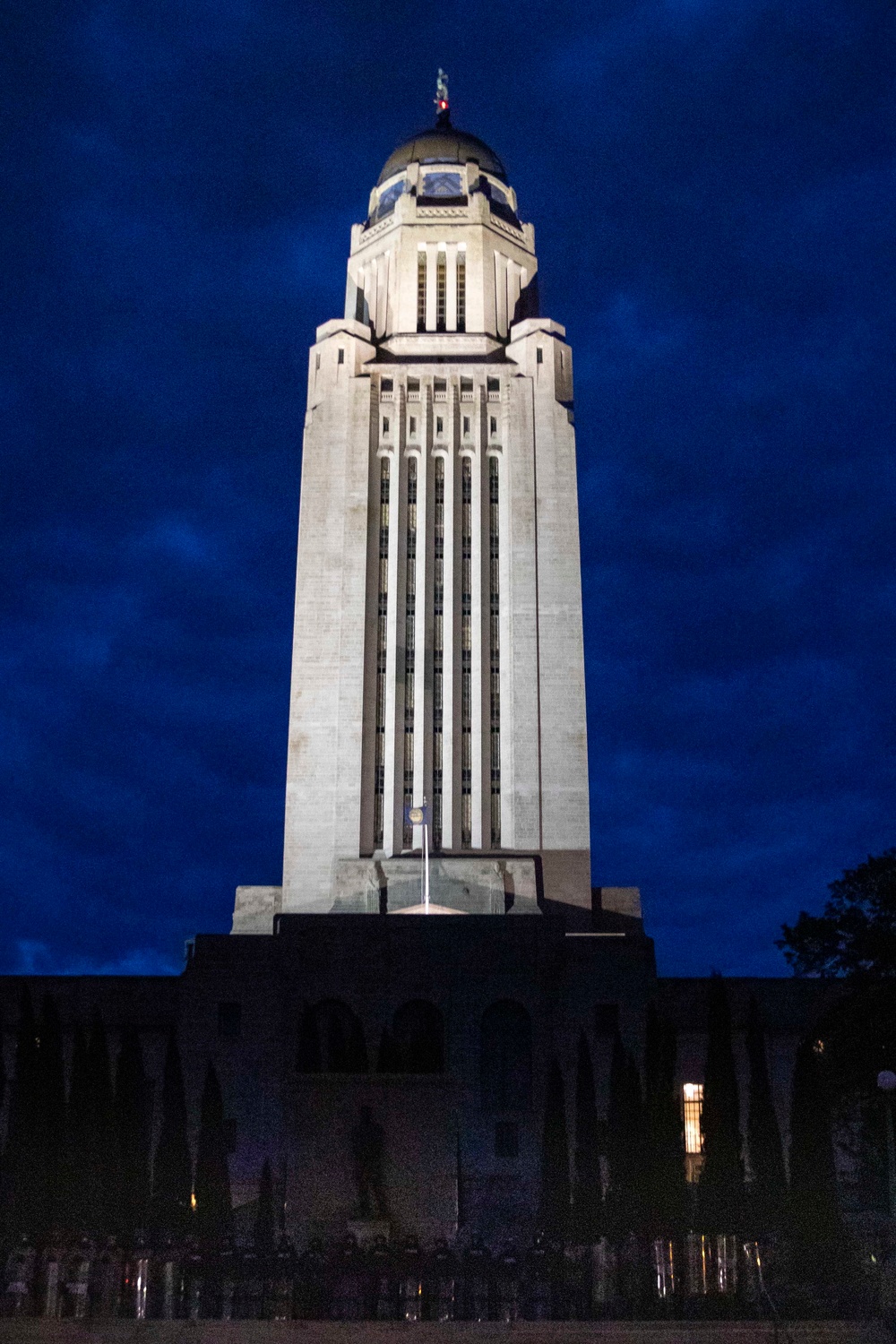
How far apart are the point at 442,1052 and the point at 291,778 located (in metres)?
17.9

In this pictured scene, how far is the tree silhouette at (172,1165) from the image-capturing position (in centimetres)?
3572

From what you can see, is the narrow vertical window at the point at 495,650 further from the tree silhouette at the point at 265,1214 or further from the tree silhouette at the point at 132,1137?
the tree silhouette at the point at 265,1214

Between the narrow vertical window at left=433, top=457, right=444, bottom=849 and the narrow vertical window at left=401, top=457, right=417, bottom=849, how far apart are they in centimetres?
93

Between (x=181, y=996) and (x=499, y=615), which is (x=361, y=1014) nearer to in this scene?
(x=181, y=996)

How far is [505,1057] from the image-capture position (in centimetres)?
4528

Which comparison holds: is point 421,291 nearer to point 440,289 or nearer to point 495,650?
point 440,289

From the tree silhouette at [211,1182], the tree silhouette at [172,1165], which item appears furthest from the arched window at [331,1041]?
the tree silhouette at [211,1182]

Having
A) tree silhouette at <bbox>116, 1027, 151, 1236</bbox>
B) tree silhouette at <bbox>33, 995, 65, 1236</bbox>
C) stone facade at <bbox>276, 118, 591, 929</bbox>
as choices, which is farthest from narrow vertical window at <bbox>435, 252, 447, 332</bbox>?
tree silhouette at <bbox>33, 995, 65, 1236</bbox>

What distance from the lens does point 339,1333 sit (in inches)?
886

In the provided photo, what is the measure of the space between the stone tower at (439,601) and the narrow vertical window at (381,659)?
10 cm

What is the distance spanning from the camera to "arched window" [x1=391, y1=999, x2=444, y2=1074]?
43.7m

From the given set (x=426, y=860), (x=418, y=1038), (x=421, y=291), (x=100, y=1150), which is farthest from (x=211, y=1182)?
(x=421, y=291)

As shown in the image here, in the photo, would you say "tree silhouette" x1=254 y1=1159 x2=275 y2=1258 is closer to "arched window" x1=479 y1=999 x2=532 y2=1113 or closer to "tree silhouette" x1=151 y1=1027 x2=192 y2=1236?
"tree silhouette" x1=151 y1=1027 x2=192 y2=1236

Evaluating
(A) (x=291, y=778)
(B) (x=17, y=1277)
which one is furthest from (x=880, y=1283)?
(A) (x=291, y=778)
